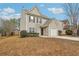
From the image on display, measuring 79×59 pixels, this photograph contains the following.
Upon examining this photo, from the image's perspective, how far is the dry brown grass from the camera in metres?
4.53

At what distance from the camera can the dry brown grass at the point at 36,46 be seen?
4533 millimetres

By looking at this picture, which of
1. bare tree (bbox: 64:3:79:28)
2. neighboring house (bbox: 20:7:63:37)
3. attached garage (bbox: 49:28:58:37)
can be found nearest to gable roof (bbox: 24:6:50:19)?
neighboring house (bbox: 20:7:63:37)

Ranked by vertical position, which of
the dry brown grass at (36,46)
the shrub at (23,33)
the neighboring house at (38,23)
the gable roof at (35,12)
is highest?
the gable roof at (35,12)

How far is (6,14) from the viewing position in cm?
456

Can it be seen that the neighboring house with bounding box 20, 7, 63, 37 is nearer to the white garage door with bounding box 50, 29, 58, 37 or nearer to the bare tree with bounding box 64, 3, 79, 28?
the white garage door with bounding box 50, 29, 58, 37

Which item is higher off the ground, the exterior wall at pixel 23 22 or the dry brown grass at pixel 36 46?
the exterior wall at pixel 23 22

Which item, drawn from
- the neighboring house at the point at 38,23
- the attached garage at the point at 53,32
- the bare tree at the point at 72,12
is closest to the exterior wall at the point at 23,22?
the neighboring house at the point at 38,23

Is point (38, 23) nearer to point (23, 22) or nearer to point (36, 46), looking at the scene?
point (23, 22)

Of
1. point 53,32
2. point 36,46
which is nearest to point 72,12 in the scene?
point 53,32

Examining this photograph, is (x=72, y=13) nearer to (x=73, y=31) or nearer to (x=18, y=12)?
(x=73, y=31)

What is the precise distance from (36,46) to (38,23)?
0.98 ft

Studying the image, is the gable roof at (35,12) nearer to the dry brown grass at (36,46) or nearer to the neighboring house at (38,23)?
the neighboring house at (38,23)

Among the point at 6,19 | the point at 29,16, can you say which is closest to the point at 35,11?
the point at 29,16

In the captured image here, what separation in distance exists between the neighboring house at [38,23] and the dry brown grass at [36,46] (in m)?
0.11
